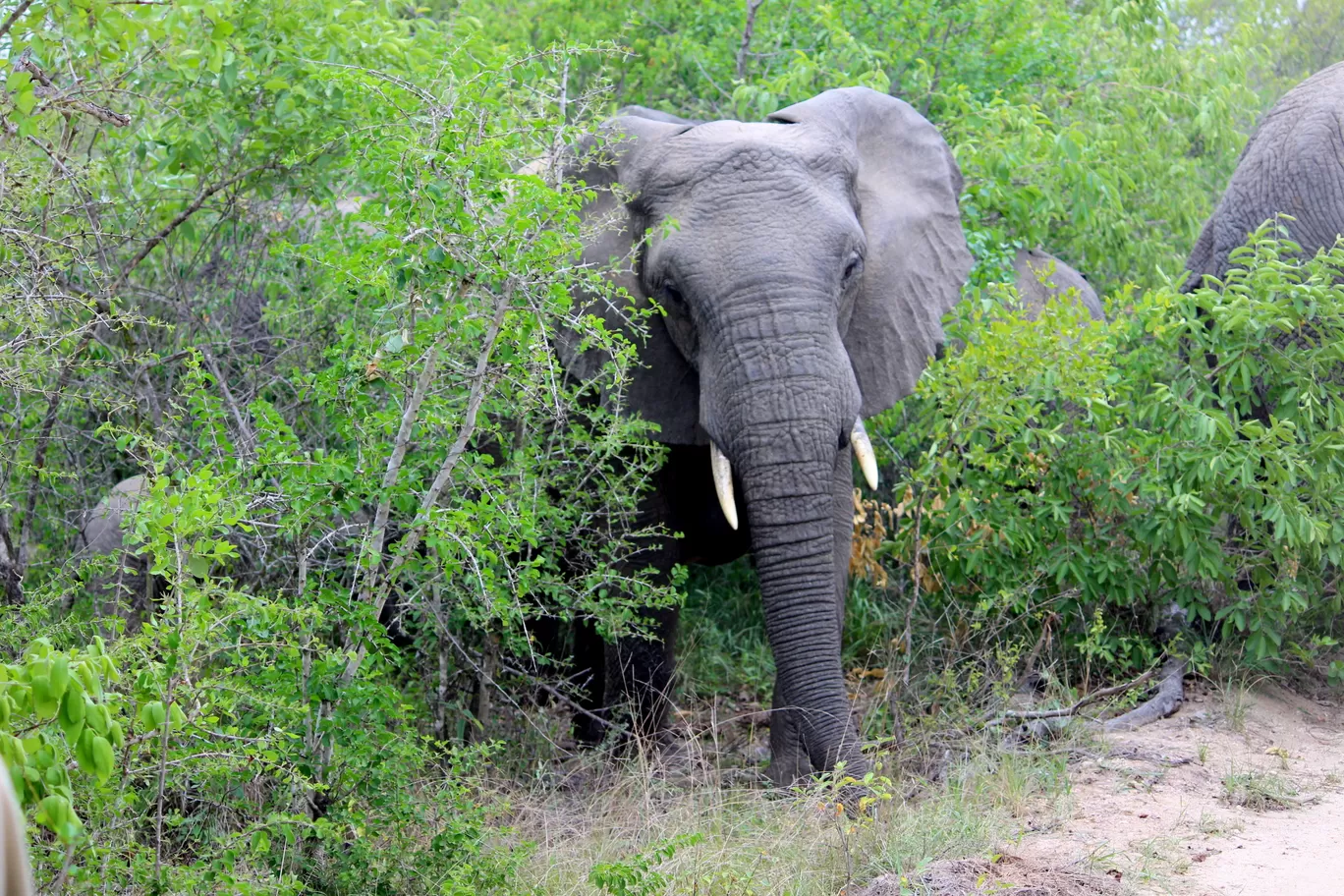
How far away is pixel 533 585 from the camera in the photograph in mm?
5035

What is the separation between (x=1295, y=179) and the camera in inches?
294

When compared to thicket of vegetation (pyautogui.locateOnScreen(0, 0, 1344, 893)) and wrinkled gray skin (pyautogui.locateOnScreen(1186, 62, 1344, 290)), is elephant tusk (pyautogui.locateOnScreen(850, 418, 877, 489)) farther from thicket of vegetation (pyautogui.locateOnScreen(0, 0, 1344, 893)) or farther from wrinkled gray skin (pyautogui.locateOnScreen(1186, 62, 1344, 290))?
wrinkled gray skin (pyautogui.locateOnScreen(1186, 62, 1344, 290))

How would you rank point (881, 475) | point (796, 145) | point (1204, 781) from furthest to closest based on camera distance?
point (881, 475)
point (796, 145)
point (1204, 781)

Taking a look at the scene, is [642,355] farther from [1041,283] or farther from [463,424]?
[1041,283]

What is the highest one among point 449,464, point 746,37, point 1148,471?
point 746,37

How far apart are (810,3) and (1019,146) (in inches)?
66.9

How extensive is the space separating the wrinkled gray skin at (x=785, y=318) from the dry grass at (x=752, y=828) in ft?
1.22

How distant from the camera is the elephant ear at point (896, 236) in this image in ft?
20.5

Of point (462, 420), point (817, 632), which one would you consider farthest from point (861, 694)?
point (462, 420)

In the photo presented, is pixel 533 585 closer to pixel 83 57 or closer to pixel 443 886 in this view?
pixel 443 886

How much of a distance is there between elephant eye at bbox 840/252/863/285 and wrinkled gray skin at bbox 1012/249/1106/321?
6.46ft

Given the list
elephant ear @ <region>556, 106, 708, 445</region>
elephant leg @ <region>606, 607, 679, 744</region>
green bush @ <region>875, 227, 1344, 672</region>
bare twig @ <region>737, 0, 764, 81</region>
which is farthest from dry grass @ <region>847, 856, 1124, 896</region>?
bare twig @ <region>737, 0, 764, 81</region>

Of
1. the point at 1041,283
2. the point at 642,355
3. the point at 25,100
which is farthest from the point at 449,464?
the point at 1041,283

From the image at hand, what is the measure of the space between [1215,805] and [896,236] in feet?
8.19
